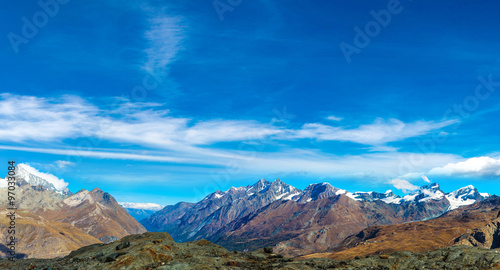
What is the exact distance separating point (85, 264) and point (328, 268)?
39.8 metres

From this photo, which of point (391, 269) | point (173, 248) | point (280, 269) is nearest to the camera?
point (280, 269)

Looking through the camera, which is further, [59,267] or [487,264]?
[59,267]

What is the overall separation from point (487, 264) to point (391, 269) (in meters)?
13.4

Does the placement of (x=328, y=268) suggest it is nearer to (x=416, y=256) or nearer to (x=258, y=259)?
(x=258, y=259)

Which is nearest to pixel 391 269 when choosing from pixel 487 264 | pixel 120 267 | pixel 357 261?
pixel 357 261

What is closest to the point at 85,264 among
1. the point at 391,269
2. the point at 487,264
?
the point at 391,269

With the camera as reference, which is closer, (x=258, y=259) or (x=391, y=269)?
(x=391, y=269)

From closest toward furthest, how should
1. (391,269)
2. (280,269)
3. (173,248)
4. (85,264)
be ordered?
(280,269) → (391,269) → (85,264) → (173,248)

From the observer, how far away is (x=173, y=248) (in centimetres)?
5803

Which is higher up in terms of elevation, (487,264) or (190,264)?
(190,264)

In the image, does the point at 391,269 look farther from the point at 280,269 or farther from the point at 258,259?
the point at 258,259

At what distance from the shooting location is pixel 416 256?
56.8 m

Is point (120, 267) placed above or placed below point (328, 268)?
above

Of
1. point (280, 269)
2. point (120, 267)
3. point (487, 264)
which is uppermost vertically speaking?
point (120, 267)
